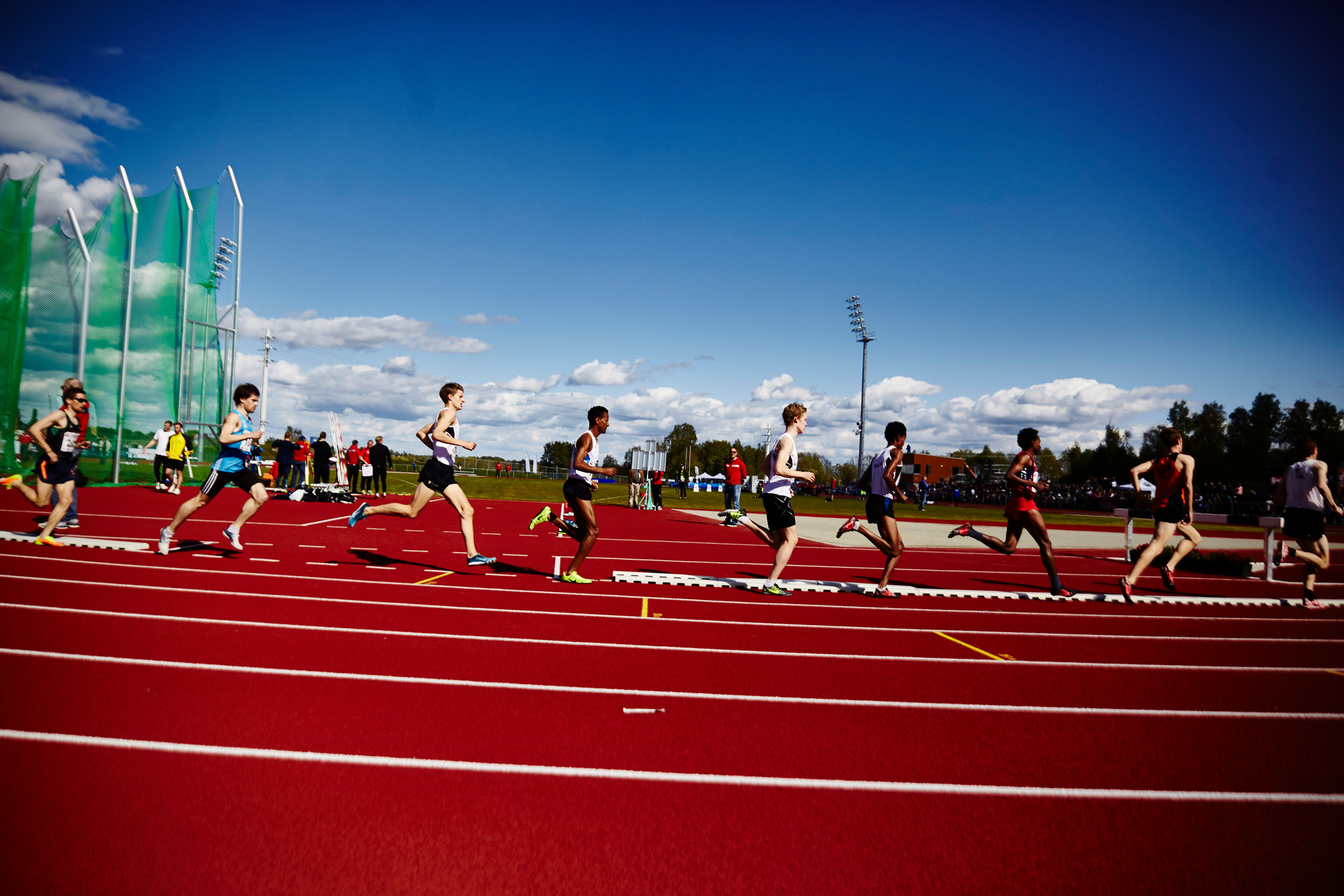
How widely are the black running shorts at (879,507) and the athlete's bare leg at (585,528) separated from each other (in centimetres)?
315

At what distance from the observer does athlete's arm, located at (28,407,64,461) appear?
8539mm

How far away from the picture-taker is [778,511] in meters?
7.85

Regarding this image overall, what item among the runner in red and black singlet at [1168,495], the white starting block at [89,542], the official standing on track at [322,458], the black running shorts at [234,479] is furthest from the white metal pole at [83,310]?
the runner in red and black singlet at [1168,495]

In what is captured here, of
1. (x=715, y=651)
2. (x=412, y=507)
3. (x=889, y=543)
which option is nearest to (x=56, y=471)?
(x=412, y=507)

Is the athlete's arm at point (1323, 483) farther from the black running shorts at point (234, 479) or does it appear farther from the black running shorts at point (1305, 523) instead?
the black running shorts at point (234, 479)

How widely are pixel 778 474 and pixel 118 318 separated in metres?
24.2

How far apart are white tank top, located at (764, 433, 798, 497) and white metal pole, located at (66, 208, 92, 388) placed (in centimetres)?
2305

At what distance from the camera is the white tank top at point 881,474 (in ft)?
27.2

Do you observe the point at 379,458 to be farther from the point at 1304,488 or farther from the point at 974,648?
the point at 1304,488

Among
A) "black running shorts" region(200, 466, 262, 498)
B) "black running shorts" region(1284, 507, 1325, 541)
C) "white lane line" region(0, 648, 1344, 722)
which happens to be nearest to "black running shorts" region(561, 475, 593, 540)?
"white lane line" region(0, 648, 1344, 722)

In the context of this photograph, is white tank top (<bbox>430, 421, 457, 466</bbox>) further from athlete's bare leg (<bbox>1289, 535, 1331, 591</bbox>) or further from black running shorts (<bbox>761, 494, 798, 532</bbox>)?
athlete's bare leg (<bbox>1289, 535, 1331, 591</bbox>)

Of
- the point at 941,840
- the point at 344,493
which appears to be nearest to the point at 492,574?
the point at 941,840

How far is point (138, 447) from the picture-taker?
23500mm

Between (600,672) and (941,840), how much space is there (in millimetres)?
2603
